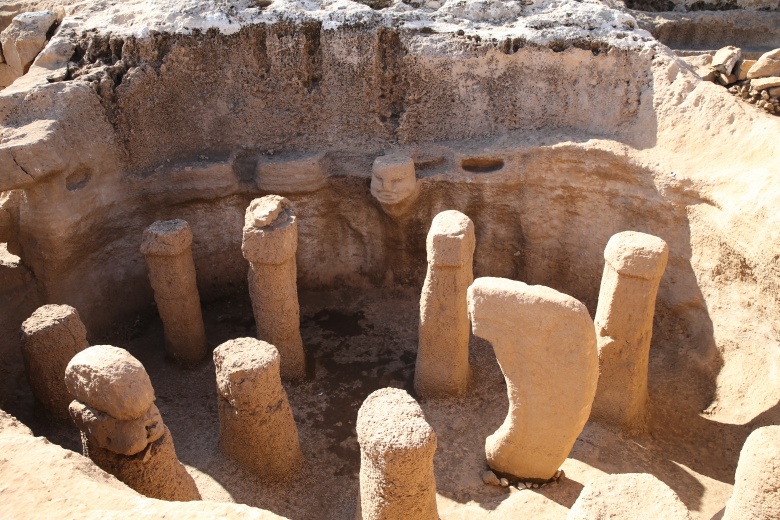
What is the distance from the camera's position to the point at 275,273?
216 inches

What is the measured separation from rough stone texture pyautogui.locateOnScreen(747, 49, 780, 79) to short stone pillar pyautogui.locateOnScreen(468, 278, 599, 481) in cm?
412

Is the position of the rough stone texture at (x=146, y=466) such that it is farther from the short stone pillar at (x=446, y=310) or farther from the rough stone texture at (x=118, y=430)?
the short stone pillar at (x=446, y=310)

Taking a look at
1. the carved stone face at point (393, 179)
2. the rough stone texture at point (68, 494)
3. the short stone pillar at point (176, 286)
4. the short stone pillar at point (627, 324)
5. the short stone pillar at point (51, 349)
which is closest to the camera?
the rough stone texture at point (68, 494)

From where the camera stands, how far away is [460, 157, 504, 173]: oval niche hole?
642 centimetres

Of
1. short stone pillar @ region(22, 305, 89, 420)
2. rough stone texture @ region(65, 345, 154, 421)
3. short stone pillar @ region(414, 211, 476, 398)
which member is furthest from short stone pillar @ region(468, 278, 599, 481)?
short stone pillar @ region(22, 305, 89, 420)

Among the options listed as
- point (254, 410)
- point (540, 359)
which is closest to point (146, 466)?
point (254, 410)

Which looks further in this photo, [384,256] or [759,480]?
[384,256]

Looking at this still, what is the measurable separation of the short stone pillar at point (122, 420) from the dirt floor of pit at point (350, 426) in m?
0.88

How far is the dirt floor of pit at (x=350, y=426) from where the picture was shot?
468 cm

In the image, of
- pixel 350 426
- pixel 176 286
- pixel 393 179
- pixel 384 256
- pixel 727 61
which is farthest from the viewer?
pixel 384 256

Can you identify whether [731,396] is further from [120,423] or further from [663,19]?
[663,19]

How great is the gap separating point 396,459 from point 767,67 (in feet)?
18.1

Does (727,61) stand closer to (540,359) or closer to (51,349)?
(540,359)

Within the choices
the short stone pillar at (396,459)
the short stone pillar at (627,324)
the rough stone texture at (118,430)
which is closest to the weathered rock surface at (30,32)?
the rough stone texture at (118,430)
